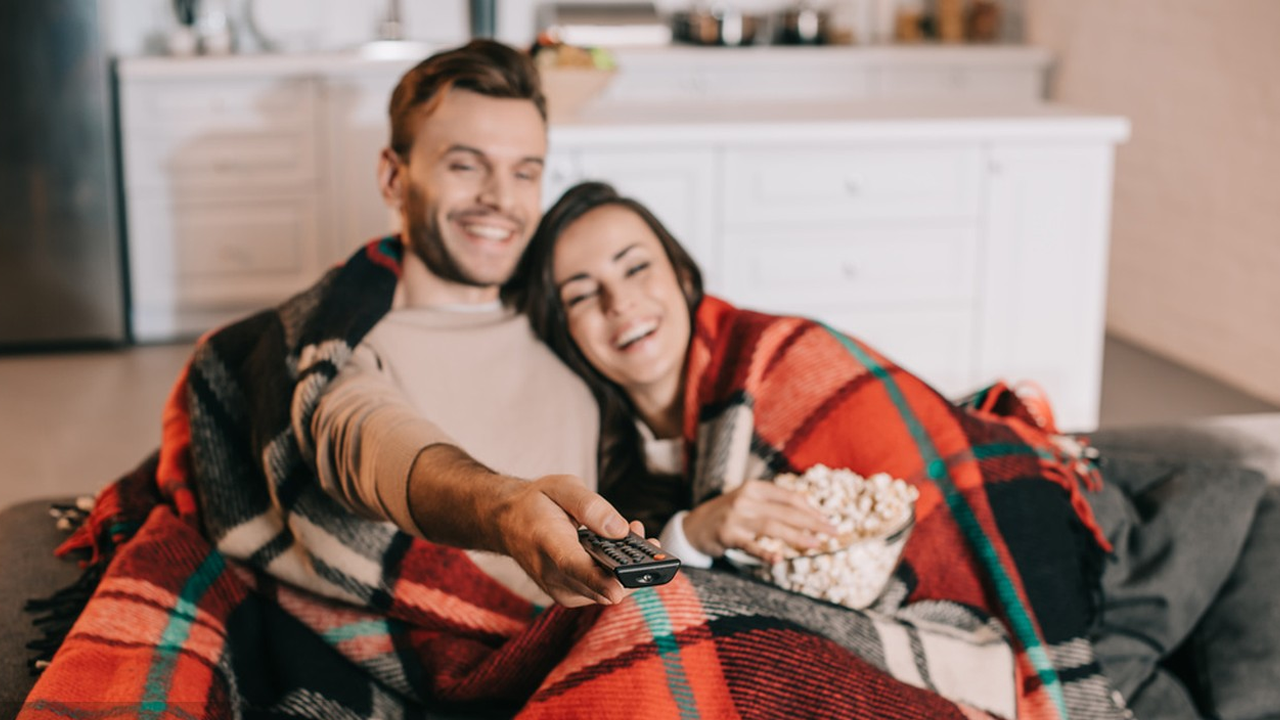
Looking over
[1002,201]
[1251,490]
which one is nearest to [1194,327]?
[1002,201]

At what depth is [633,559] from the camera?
0.83 metres

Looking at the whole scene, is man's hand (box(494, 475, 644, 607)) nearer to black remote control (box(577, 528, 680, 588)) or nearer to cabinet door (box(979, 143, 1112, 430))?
black remote control (box(577, 528, 680, 588))

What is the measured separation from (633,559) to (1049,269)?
2.72 meters

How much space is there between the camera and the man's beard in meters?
1.72

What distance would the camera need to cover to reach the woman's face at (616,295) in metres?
1.76

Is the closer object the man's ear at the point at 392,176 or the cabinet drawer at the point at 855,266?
the man's ear at the point at 392,176

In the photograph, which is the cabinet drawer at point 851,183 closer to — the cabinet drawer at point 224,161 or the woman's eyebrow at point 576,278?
the woman's eyebrow at point 576,278

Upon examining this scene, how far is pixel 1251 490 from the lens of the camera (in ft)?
5.79

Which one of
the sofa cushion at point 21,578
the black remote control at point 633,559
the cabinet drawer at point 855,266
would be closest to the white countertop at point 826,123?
the cabinet drawer at point 855,266

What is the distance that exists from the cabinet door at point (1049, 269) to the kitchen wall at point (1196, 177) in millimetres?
979

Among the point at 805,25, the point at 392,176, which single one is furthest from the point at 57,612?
the point at 805,25

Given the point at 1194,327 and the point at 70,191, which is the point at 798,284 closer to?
the point at 1194,327

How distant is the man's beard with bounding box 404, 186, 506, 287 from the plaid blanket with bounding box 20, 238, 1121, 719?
4 centimetres

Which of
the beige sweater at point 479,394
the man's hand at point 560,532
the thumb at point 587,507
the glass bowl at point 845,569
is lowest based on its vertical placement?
the glass bowl at point 845,569
